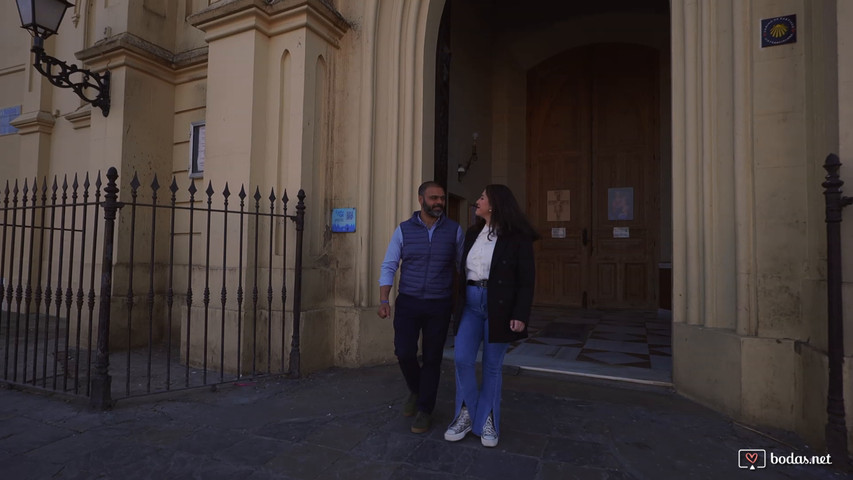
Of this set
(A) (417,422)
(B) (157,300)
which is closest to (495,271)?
(A) (417,422)

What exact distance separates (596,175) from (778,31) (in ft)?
22.1

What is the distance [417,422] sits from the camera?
321 centimetres

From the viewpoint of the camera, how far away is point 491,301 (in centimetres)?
293

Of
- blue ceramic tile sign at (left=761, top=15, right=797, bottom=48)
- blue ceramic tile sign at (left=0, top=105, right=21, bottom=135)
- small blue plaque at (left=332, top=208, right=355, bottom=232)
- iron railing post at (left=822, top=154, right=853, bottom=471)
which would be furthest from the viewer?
blue ceramic tile sign at (left=0, top=105, right=21, bottom=135)

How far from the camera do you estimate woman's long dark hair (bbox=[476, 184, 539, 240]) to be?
2973 mm

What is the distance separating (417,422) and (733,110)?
11.5 ft

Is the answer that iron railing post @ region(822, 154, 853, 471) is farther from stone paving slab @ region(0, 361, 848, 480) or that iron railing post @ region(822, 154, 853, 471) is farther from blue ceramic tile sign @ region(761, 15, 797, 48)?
blue ceramic tile sign @ region(761, 15, 797, 48)

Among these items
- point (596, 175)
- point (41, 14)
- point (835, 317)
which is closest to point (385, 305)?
point (835, 317)

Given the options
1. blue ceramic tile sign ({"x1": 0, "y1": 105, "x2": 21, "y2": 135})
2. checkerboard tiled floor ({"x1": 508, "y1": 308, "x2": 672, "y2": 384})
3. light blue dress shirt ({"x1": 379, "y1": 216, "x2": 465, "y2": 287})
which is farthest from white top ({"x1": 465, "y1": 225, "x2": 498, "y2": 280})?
blue ceramic tile sign ({"x1": 0, "y1": 105, "x2": 21, "y2": 135})

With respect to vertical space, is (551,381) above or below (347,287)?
below

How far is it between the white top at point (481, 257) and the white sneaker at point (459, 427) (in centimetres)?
94

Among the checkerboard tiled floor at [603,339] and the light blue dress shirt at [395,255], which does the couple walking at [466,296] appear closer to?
the light blue dress shirt at [395,255]

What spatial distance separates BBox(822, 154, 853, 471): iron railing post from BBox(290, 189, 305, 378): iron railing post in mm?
4134

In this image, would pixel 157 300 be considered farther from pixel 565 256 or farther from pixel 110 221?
pixel 565 256
